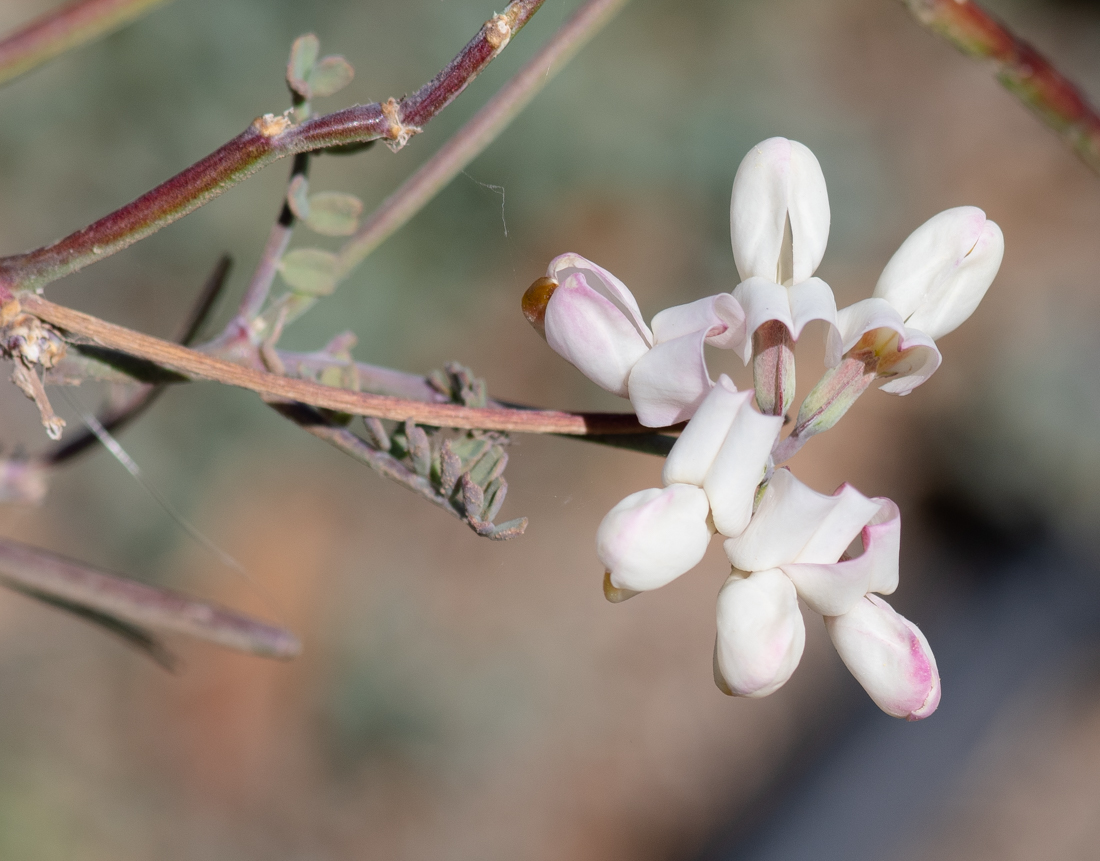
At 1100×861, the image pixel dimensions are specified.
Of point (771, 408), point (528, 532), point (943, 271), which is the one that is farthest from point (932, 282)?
point (528, 532)

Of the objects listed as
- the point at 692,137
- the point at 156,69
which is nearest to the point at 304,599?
the point at 156,69

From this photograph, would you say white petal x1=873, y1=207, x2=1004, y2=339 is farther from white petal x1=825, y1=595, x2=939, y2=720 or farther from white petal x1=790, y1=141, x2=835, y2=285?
white petal x1=825, y1=595, x2=939, y2=720

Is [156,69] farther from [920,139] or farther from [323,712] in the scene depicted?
[920,139]

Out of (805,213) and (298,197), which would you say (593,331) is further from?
(298,197)

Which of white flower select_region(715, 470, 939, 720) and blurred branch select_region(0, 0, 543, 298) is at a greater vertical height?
blurred branch select_region(0, 0, 543, 298)

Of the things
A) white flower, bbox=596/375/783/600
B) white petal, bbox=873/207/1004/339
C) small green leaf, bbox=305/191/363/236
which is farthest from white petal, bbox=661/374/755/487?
small green leaf, bbox=305/191/363/236

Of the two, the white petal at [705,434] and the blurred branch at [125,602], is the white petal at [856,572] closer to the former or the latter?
the white petal at [705,434]

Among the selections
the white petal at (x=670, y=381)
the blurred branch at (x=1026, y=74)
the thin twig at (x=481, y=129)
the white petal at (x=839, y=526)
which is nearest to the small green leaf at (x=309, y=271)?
the thin twig at (x=481, y=129)
